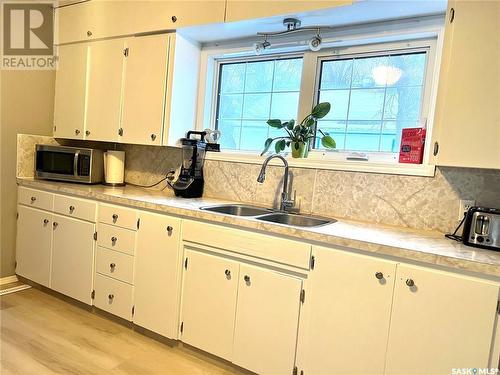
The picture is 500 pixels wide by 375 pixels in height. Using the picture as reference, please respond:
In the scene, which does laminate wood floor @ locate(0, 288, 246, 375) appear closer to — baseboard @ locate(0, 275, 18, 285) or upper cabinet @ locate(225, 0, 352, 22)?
baseboard @ locate(0, 275, 18, 285)

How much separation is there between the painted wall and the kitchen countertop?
1119 millimetres

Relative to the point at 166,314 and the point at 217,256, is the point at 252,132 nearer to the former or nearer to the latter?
the point at 217,256

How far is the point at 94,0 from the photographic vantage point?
278 centimetres

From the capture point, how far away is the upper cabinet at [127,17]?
2299mm

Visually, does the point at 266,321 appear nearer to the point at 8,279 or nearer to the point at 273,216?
the point at 273,216

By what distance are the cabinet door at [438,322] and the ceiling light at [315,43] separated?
1.54 m

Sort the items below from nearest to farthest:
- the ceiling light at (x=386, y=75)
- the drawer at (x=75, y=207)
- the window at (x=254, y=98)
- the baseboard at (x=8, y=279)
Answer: the ceiling light at (x=386, y=75) < the drawer at (x=75, y=207) < the window at (x=254, y=98) < the baseboard at (x=8, y=279)

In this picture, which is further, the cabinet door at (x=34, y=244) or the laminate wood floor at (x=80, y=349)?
the cabinet door at (x=34, y=244)

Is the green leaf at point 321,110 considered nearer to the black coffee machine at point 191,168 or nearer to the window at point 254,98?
the window at point 254,98

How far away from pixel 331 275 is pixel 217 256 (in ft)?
2.12

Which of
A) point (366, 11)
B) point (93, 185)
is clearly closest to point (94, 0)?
point (93, 185)

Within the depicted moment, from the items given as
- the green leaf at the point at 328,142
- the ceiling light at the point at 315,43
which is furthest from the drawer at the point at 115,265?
the ceiling light at the point at 315,43

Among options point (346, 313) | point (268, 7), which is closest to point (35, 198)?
point (268, 7)

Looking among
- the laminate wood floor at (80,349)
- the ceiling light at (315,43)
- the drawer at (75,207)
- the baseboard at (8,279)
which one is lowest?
the laminate wood floor at (80,349)
